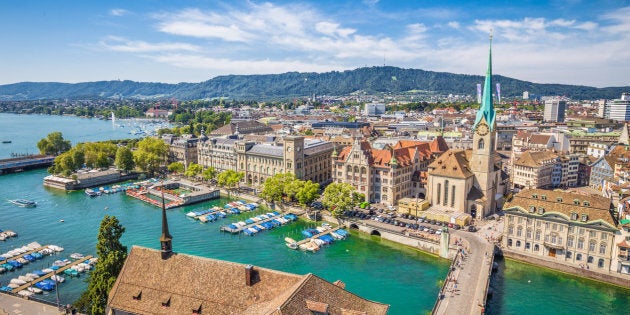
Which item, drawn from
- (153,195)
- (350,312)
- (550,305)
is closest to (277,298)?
(350,312)

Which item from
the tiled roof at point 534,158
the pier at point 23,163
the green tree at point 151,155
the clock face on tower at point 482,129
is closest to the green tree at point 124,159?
the green tree at point 151,155

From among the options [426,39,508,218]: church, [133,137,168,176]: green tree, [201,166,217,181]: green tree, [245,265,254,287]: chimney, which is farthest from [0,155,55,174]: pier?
[245,265,254,287]: chimney

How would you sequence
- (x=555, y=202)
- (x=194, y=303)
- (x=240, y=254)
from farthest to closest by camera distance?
(x=240, y=254) → (x=555, y=202) → (x=194, y=303)

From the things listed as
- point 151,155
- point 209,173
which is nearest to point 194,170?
point 209,173

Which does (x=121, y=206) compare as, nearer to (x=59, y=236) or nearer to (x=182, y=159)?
(x=59, y=236)

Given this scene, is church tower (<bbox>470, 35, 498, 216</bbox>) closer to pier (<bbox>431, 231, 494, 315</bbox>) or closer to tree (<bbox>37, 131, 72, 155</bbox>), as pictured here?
pier (<bbox>431, 231, 494, 315</bbox>)

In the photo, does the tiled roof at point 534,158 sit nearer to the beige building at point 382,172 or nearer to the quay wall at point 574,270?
the beige building at point 382,172
